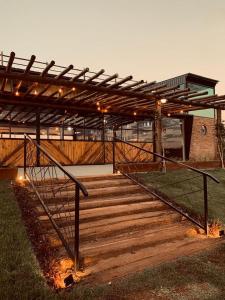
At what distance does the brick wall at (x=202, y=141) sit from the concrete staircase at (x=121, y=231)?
519 inches

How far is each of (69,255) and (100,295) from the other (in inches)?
41.8

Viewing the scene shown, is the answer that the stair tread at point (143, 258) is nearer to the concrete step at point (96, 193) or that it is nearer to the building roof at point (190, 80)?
the concrete step at point (96, 193)

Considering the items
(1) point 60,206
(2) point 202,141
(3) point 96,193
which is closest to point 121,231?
(1) point 60,206

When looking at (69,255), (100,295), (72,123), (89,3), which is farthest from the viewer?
(72,123)

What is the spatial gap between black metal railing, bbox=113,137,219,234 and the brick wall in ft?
26.5

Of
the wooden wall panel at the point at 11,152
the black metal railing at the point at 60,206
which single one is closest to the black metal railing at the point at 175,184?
the black metal railing at the point at 60,206

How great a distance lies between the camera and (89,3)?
12820 millimetres

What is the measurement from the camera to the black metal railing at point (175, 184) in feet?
23.0

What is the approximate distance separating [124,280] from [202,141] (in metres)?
18.1

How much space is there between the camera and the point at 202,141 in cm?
2075

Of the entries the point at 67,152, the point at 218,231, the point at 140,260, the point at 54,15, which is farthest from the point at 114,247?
the point at 54,15

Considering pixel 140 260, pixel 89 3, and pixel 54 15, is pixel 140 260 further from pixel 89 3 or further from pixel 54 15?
pixel 54 15

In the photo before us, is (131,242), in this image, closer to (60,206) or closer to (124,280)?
(124,280)

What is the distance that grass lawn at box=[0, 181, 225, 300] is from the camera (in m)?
3.57
